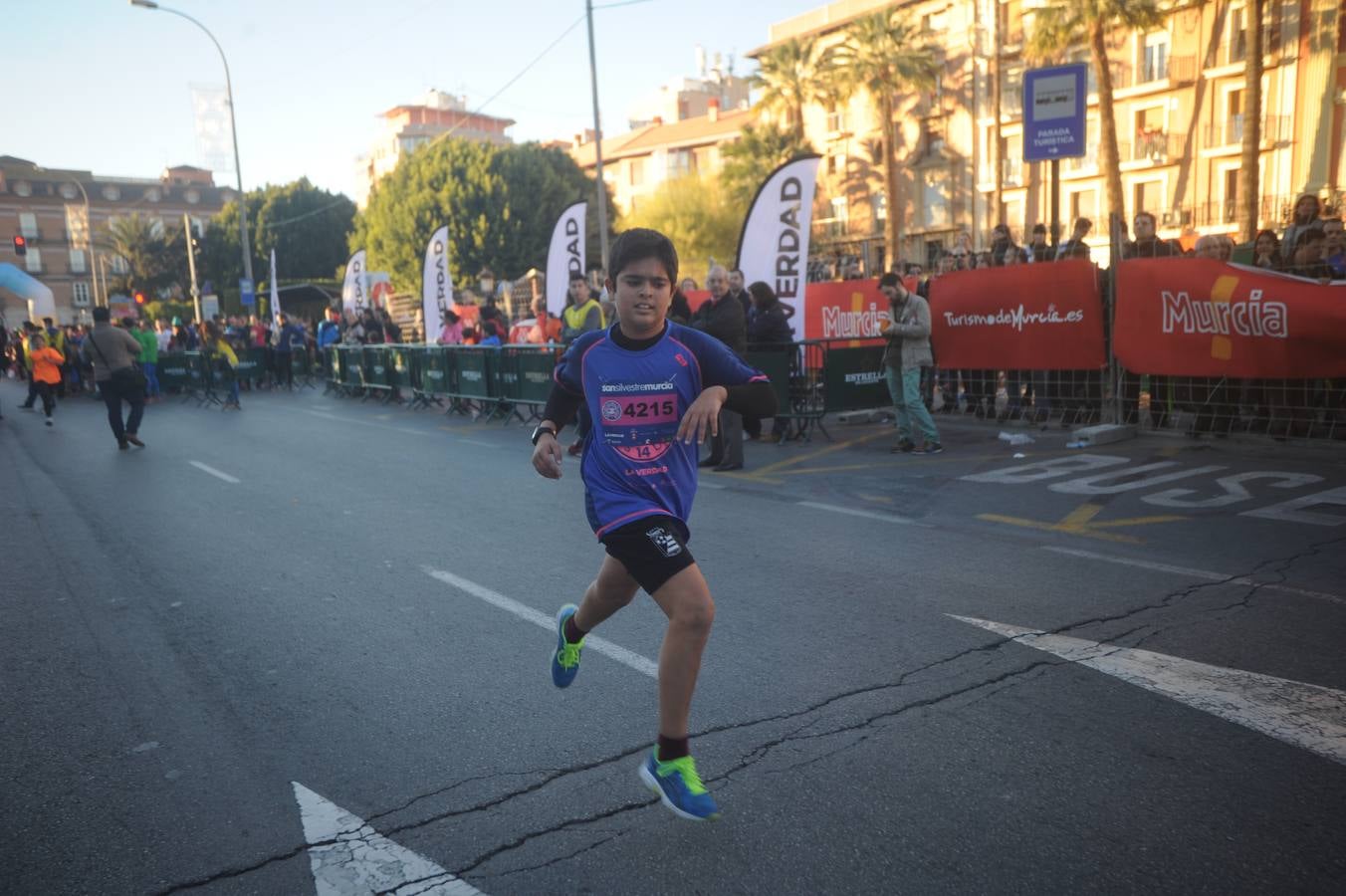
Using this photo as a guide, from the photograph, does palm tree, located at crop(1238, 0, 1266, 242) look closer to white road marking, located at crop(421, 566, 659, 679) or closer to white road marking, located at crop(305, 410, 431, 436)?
white road marking, located at crop(305, 410, 431, 436)

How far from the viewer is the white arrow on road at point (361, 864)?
258 centimetres

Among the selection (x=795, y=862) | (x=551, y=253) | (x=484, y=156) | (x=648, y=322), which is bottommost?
(x=795, y=862)

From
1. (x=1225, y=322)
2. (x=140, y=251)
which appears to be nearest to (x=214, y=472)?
(x=1225, y=322)

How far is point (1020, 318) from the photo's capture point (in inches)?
434

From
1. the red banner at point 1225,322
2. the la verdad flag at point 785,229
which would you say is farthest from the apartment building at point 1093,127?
the red banner at point 1225,322

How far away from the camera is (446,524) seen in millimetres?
7402

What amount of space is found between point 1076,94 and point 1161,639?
8.42 meters

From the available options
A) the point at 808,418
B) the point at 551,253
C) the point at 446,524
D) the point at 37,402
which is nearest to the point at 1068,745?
the point at 446,524

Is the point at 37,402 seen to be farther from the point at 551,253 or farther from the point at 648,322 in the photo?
the point at 648,322

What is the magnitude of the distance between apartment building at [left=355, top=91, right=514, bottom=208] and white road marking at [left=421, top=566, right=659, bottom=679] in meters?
96.5

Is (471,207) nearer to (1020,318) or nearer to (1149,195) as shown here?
(1149,195)

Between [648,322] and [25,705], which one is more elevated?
[648,322]

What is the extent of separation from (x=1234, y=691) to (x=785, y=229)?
9.42 metres

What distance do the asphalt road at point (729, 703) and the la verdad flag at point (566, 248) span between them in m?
10.1
